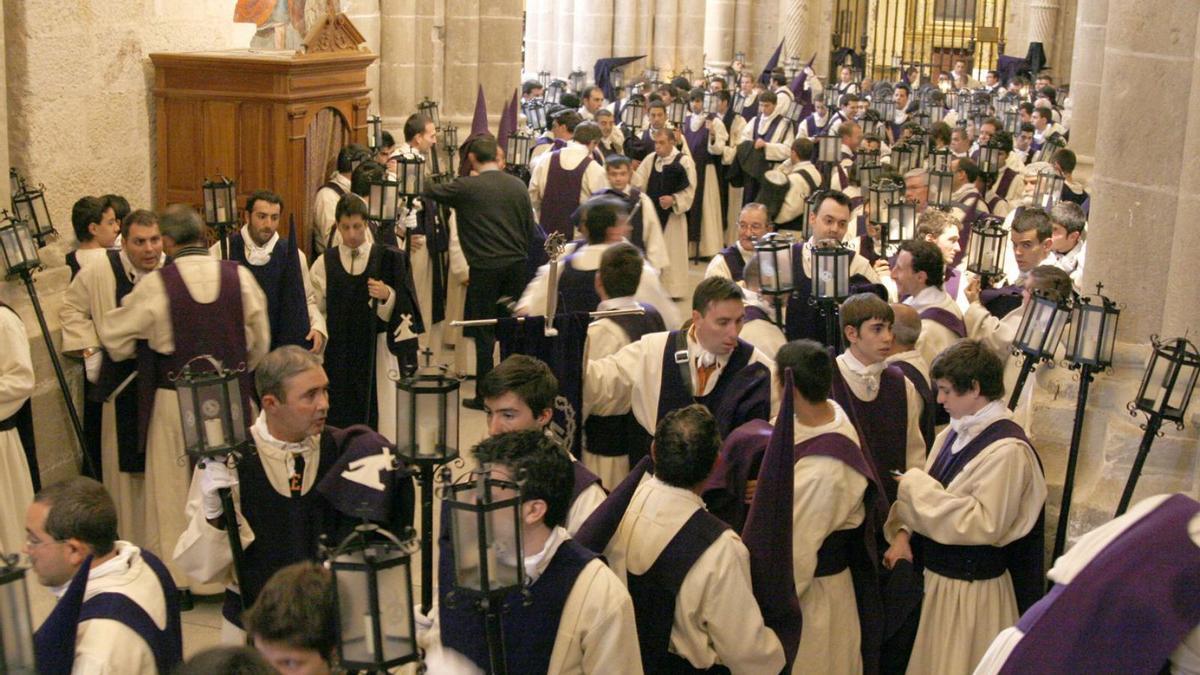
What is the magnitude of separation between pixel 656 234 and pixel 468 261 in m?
1.41

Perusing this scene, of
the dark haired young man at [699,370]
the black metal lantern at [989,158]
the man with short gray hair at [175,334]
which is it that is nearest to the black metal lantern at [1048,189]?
the black metal lantern at [989,158]

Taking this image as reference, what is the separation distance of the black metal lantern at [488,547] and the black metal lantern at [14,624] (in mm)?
865

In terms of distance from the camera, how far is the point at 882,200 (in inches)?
329

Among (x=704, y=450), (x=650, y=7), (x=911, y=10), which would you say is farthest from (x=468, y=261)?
(x=911, y=10)

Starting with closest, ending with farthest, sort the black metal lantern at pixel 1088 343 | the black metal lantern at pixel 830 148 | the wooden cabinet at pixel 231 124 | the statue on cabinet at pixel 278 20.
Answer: the black metal lantern at pixel 1088 343, the wooden cabinet at pixel 231 124, the statue on cabinet at pixel 278 20, the black metal lantern at pixel 830 148

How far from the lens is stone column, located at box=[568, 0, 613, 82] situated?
2342cm

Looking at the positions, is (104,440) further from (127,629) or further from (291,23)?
(291,23)

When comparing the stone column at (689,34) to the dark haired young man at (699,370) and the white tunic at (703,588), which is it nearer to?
the dark haired young man at (699,370)

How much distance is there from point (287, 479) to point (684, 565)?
4.50 feet

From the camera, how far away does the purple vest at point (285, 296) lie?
Result: 7.35 metres

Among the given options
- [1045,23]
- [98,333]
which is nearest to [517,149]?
[98,333]

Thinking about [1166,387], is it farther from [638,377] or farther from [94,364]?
[94,364]

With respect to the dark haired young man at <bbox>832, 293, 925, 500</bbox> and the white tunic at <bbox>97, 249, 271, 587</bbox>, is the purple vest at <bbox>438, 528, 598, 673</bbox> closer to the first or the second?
the dark haired young man at <bbox>832, 293, 925, 500</bbox>

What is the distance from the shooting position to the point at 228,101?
9.42 metres
